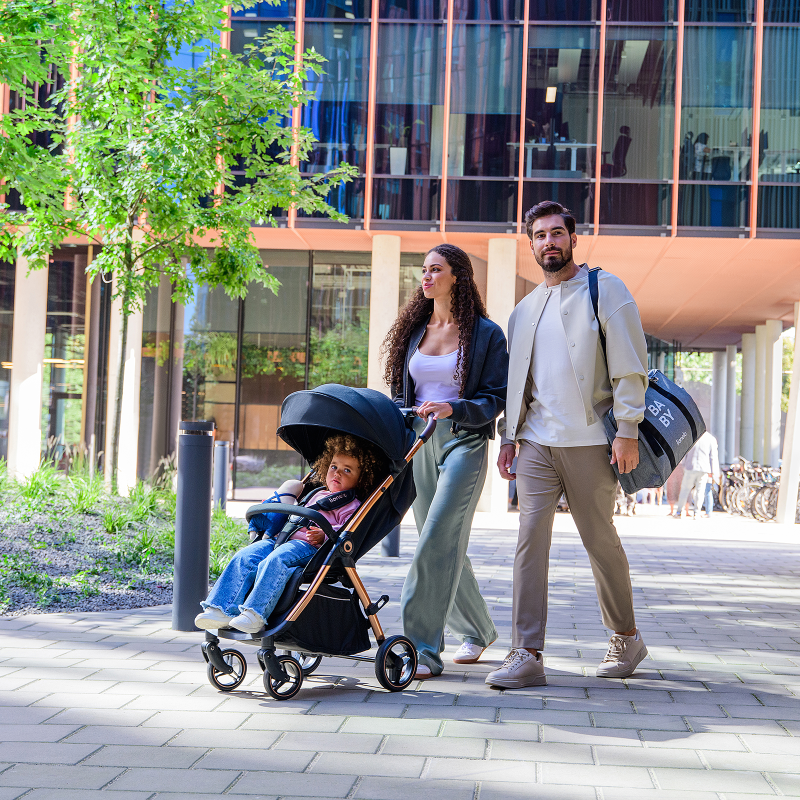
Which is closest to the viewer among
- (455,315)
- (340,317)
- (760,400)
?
(455,315)

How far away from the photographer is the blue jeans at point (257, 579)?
3.85m

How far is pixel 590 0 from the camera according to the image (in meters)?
16.9

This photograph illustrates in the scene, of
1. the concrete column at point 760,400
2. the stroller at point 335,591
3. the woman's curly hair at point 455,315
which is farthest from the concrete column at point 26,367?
the concrete column at point 760,400

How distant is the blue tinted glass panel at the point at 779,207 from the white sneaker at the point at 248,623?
15.0 m

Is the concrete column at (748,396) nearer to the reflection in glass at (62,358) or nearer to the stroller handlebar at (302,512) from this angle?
the reflection in glass at (62,358)

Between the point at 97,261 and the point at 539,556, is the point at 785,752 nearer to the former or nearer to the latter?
the point at 539,556

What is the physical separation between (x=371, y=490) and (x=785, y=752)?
1997mm

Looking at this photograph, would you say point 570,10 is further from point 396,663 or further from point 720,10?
point 396,663

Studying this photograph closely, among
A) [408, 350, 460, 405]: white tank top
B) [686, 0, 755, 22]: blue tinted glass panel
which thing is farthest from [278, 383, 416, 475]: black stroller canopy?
[686, 0, 755, 22]: blue tinted glass panel

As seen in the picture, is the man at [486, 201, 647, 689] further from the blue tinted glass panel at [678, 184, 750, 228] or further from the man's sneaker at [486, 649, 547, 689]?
the blue tinted glass panel at [678, 184, 750, 228]

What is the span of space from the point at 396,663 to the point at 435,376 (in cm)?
140

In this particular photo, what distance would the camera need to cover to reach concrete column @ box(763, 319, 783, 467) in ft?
86.0

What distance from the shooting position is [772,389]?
26469 millimetres

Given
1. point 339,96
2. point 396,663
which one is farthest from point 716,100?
point 396,663
